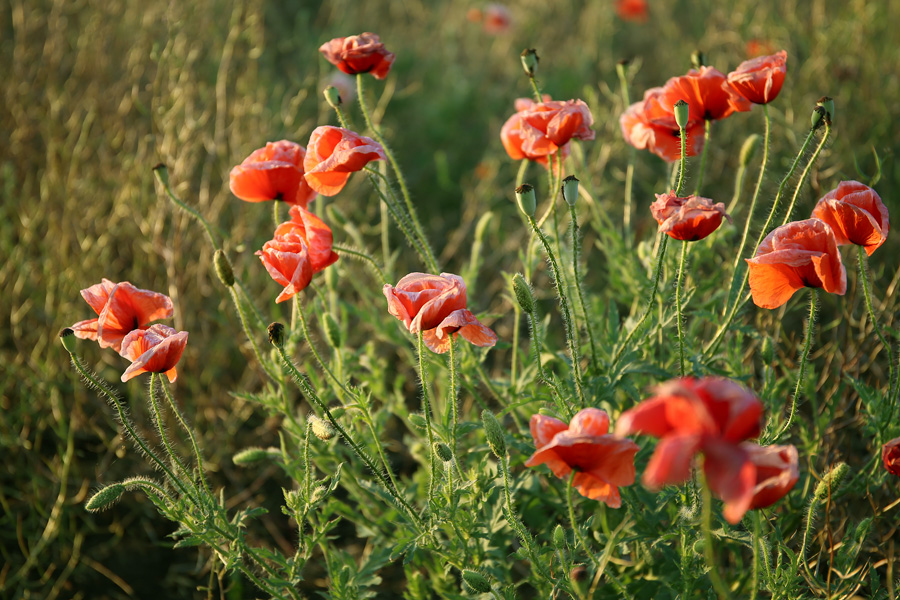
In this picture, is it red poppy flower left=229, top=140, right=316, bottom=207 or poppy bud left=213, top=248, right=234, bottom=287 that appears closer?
poppy bud left=213, top=248, right=234, bottom=287

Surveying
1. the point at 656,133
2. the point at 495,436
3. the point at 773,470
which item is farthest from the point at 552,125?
the point at 773,470

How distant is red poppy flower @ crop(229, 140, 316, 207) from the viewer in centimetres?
176

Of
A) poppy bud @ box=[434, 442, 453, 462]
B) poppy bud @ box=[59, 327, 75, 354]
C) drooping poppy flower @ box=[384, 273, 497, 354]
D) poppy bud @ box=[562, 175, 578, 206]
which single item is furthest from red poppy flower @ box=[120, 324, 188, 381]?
poppy bud @ box=[562, 175, 578, 206]

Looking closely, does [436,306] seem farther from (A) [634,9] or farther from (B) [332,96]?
(A) [634,9]

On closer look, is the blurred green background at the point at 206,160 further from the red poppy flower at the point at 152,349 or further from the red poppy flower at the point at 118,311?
the red poppy flower at the point at 152,349

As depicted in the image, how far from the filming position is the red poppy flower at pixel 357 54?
189cm

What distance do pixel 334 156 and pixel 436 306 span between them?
18.0 inches

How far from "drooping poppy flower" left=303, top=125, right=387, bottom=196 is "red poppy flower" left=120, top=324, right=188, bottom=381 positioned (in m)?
0.46

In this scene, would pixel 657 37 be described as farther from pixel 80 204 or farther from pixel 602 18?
pixel 80 204

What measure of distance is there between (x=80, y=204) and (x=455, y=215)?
1912 mm

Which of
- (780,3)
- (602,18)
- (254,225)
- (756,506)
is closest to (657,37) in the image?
(602,18)

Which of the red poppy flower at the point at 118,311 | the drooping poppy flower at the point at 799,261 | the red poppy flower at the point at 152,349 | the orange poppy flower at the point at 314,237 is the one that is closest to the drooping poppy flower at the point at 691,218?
the drooping poppy flower at the point at 799,261

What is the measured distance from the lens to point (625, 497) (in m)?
1.73

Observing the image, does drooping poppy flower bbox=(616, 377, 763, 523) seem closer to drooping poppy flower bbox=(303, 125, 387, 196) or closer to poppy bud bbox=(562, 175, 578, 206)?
poppy bud bbox=(562, 175, 578, 206)
